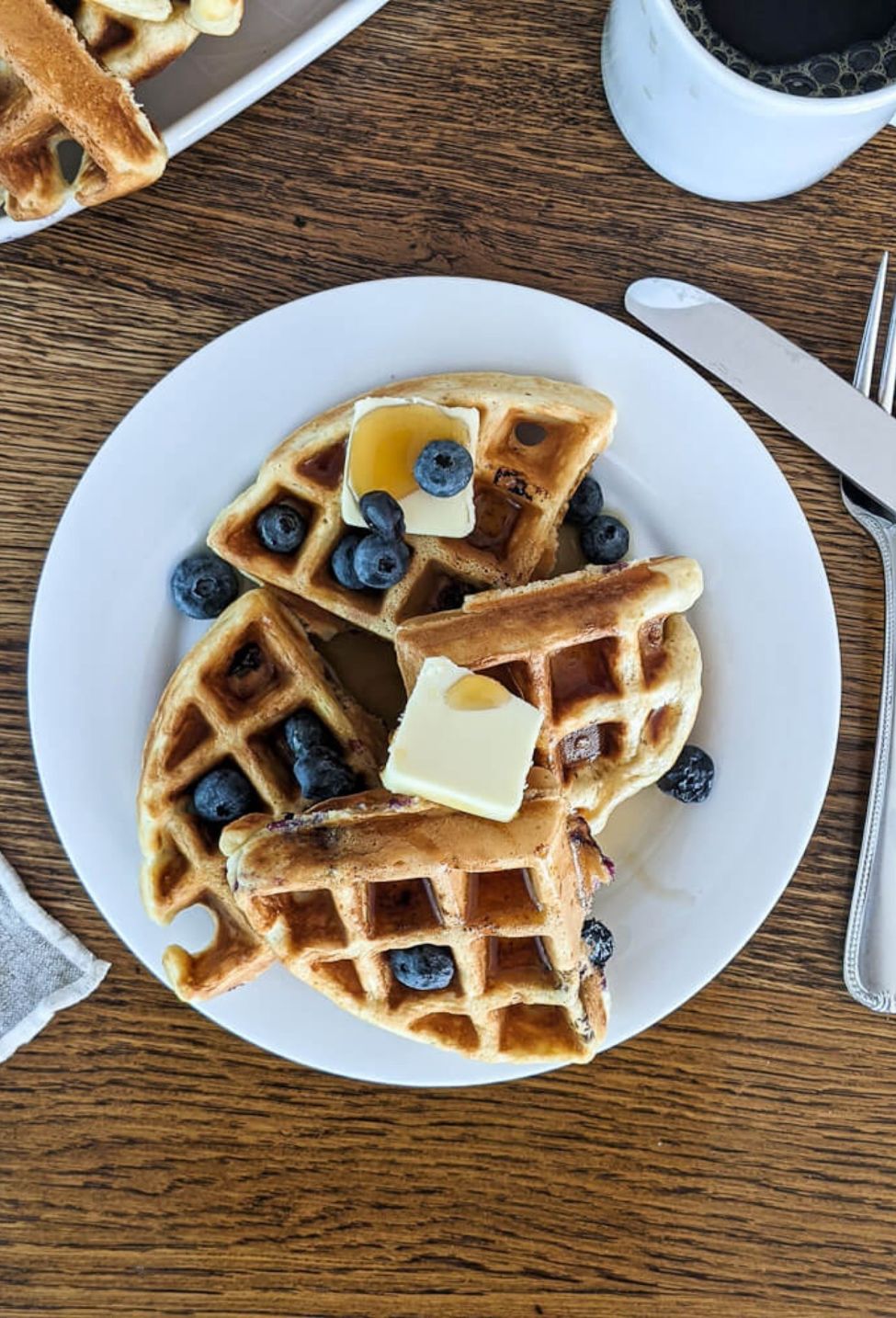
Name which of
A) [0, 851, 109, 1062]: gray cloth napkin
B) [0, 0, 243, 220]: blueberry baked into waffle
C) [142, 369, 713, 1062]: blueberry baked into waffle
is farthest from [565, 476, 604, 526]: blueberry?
[0, 851, 109, 1062]: gray cloth napkin

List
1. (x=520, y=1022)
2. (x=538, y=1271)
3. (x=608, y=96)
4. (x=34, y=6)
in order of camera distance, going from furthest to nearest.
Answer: (x=538, y=1271), (x=608, y=96), (x=520, y=1022), (x=34, y=6)

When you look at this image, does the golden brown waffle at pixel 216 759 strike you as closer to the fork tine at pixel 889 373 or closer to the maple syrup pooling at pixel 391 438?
the maple syrup pooling at pixel 391 438

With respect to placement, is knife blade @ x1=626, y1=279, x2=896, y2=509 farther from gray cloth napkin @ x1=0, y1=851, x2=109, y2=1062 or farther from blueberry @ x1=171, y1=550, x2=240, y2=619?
gray cloth napkin @ x1=0, y1=851, x2=109, y2=1062

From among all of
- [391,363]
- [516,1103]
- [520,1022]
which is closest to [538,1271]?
[516,1103]

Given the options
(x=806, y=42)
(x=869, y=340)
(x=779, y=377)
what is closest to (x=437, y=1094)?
(x=779, y=377)

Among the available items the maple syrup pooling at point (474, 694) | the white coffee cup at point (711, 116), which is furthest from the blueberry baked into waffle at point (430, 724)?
the white coffee cup at point (711, 116)

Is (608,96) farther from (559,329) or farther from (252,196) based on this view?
(252,196)

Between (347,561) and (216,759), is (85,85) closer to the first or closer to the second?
(347,561)
